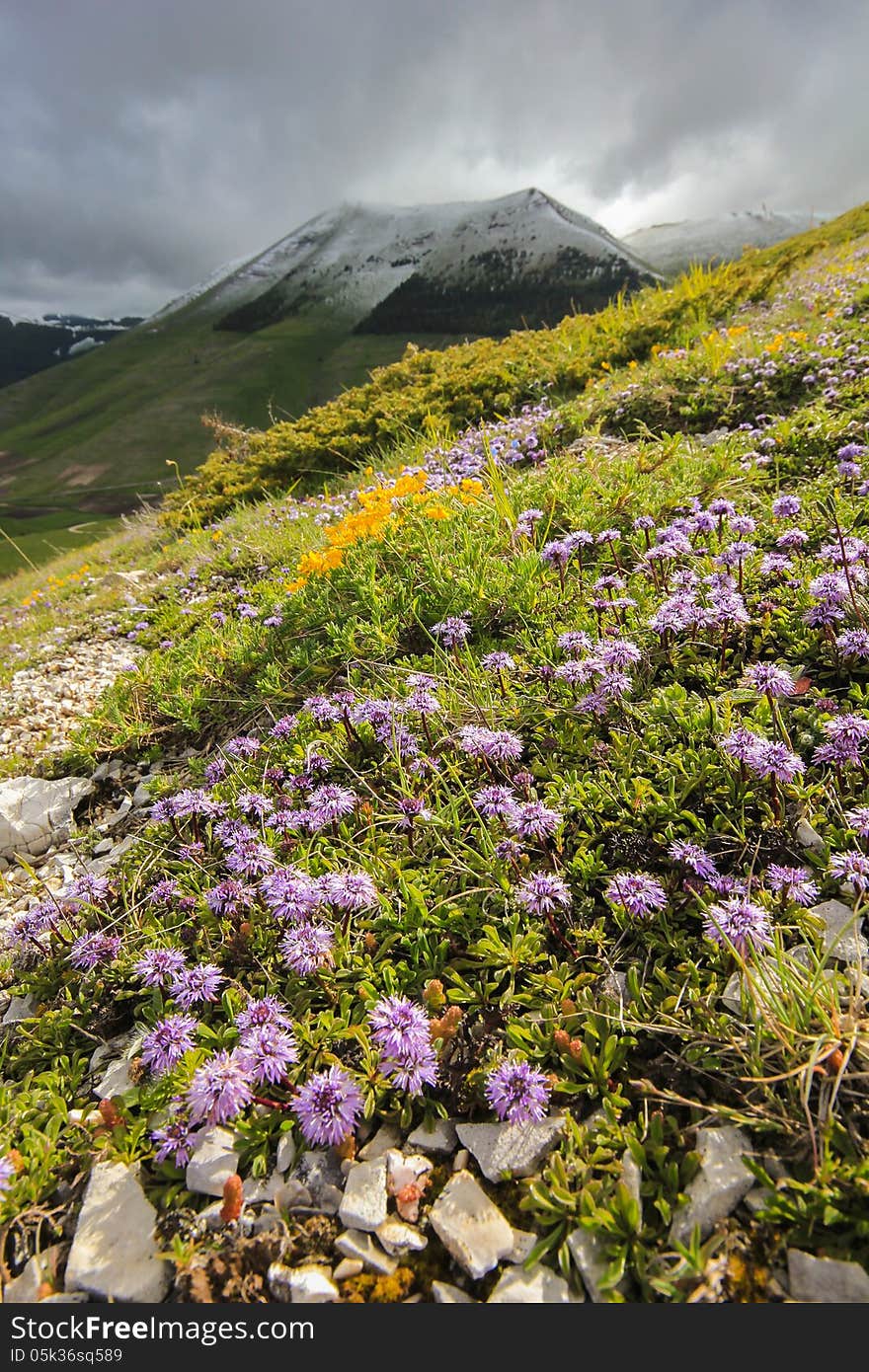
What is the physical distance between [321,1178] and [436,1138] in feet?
1.39

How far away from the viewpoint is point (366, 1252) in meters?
2.00

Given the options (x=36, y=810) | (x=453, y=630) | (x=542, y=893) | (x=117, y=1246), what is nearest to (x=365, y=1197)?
(x=117, y=1246)

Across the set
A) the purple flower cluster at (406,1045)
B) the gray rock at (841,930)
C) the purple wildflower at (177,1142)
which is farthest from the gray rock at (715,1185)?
the purple wildflower at (177,1142)

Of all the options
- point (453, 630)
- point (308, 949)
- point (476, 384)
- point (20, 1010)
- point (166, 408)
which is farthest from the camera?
point (166, 408)

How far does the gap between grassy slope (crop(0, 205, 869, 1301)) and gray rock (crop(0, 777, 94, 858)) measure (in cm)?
39

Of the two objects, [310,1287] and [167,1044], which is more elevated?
[167,1044]

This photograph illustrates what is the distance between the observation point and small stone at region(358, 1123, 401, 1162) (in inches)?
90.1

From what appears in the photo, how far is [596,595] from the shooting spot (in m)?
4.57

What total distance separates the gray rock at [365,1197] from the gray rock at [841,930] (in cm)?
175

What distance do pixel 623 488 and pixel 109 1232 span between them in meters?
5.67

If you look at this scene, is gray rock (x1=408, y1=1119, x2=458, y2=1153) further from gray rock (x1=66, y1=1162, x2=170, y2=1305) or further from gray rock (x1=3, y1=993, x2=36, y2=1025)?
gray rock (x1=3, y1=993, x2=36, y2=1025)

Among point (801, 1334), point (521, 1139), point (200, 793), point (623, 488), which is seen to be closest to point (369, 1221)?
point (521, 1139)

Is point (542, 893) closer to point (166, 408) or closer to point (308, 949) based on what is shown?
point (308, 949)

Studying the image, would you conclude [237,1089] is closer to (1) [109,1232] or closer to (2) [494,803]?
(1) [109,1232]
